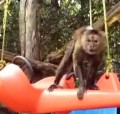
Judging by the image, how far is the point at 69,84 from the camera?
2.95 m

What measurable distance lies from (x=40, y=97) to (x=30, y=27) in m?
2.31

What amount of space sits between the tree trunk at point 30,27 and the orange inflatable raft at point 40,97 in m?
2.22

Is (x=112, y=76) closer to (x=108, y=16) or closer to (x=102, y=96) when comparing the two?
(x=102, y=96)

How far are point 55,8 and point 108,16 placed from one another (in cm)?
345

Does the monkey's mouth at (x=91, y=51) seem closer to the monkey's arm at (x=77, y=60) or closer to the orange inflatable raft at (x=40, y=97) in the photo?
the monkey's arm at (x=77, y=60)

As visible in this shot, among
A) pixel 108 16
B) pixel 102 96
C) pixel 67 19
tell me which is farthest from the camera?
pixel 67 19

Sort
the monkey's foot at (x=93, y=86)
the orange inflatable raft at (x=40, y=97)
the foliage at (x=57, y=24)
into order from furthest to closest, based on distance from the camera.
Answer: the foliage at (x=57, y=24), the monkey's foot at (x=93, y=86), the orange inflatable raft at (x=40, y=97)

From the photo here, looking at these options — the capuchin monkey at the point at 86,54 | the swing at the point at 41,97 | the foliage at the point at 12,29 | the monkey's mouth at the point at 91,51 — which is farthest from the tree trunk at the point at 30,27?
the foliage at the point at 12,29

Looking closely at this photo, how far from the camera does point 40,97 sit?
7.72ft

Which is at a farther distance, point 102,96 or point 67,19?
point 67,19

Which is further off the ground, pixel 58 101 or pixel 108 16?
pixel 108 16

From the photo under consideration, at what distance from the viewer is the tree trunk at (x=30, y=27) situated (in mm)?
4562

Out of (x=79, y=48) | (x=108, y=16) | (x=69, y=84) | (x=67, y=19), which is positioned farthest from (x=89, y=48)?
(x=67, y=19)

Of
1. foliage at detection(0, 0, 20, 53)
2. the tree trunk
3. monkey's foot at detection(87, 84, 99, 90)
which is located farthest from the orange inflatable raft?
foliage at detection(0, 0, 20, 53)
